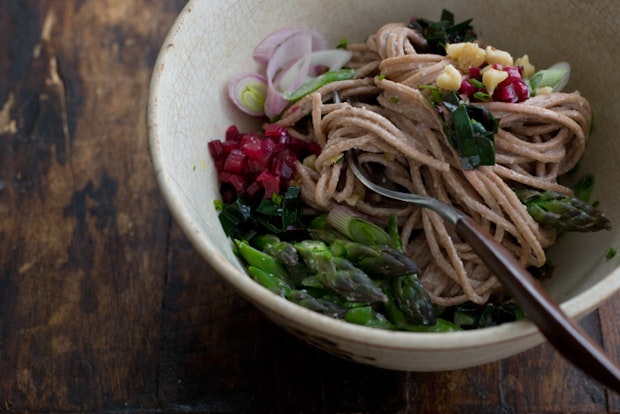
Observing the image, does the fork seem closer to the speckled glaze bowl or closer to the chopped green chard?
the speckled glaze bowl

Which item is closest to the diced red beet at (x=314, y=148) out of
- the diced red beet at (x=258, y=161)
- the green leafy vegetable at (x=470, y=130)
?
the diced red beet at (x=258, y=161)

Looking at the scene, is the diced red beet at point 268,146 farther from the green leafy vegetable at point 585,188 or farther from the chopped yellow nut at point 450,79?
the green leafy vegetable at point 585,188

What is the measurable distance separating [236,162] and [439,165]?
1.01 meters

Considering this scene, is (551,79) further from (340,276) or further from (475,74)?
(340,276)

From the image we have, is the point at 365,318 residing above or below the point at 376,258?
below

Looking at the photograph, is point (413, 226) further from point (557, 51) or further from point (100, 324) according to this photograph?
point (100, 324)

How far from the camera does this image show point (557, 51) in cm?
380

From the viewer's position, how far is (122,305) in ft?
13.0

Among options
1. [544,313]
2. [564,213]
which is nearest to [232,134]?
[564,213]

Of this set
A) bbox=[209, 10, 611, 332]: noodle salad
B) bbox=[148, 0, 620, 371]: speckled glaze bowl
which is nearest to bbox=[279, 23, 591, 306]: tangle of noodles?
bbox=[209, 10, 611, 332]: noodle salad

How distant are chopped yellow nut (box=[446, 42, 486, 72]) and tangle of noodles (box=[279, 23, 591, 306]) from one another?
0.07 m

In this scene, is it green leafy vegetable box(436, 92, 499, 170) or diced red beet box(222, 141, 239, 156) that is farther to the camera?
diced red beet box(222, 141, 239, 156)

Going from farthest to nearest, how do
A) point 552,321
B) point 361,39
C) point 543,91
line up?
point 361,39
point 543,91
point 552,321

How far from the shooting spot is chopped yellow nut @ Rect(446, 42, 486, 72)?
3283mm
